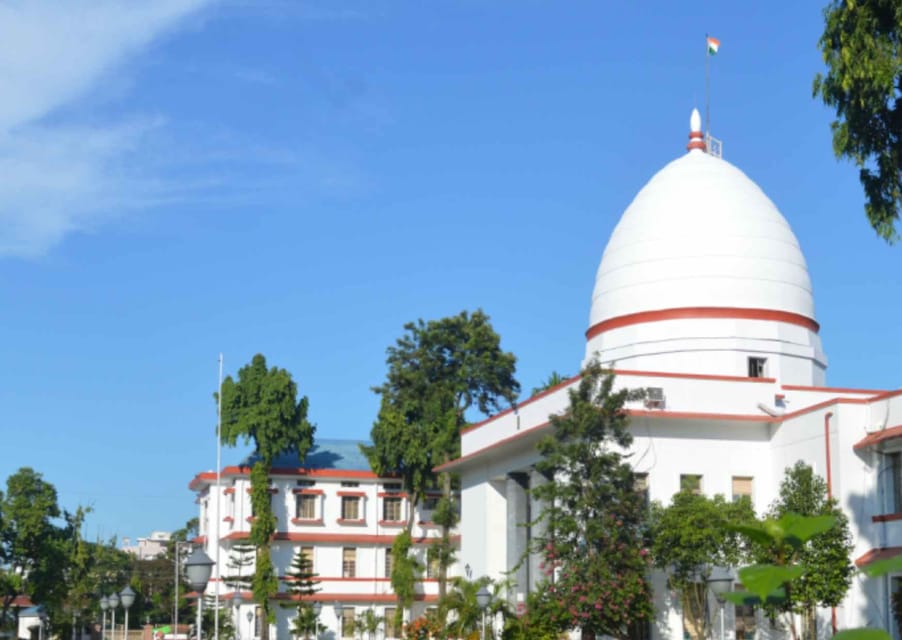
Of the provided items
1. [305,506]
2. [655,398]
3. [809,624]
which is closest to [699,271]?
[655,398]

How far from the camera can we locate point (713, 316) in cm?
3356

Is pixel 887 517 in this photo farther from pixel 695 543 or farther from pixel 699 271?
pixel 699 271

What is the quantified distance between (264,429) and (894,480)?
2637 centimetres

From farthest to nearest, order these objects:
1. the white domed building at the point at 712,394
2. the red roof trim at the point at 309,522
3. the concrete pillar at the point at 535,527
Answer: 1. the red roof trim at the point at 309,522
2. the concrete pillar at the point at 535,527
3. the white domed building at the point at 712,394

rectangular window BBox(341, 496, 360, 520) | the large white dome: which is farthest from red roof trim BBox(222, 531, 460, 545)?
the large white dome

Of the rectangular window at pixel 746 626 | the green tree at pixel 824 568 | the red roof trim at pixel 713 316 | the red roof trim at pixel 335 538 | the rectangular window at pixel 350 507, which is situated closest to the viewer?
the green tree at pixel 824 568

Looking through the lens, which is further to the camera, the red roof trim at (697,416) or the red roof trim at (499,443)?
the red roof trim at (499,443)

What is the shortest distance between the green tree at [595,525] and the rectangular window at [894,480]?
5.15m

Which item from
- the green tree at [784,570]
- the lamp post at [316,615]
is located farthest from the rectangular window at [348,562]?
the green tree at [784,570]

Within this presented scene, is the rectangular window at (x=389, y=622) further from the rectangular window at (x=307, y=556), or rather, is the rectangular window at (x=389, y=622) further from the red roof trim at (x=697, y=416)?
the red roof trim at (x=697, y=416)

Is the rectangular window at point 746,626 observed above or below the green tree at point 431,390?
below

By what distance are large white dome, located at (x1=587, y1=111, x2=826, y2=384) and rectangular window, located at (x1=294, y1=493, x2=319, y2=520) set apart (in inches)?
688

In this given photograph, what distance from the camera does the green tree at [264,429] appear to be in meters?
46.9

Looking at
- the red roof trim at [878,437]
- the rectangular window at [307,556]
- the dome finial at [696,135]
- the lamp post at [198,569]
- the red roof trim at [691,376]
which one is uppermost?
the dome finial at [696,135]
